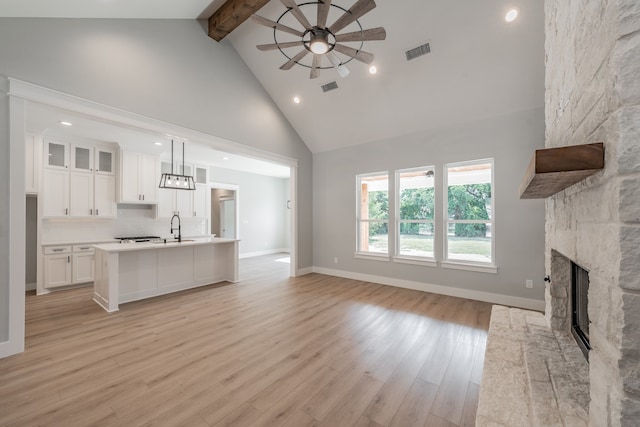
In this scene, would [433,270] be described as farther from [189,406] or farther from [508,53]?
[189,406]

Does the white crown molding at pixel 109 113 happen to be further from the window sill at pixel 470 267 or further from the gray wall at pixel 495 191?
the window sill at pixel 470 267

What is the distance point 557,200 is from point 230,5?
4.70 metres

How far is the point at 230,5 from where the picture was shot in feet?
12.3

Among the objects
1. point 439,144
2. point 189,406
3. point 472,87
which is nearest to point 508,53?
point 472,87

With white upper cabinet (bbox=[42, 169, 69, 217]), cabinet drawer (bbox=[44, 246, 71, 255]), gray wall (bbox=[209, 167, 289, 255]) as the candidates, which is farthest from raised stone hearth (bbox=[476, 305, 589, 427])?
gray wall (bbox=[209, 167, 289, 255])

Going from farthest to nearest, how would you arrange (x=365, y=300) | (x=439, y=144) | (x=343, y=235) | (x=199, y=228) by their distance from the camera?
(x=199, y=228)
(x=343, y=235)
(x=439, y=144)
(x=365, y=300)

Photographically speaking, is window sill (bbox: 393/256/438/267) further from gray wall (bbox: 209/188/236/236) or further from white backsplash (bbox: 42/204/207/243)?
gray wall (bbox: 209/188/236/236)

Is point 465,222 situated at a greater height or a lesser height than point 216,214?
lesser

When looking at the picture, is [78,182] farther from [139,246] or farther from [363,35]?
[363,35]

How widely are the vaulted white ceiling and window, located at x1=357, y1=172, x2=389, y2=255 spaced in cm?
91

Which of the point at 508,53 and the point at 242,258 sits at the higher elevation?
the point at 508,53

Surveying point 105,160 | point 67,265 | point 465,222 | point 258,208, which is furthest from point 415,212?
point 67,265

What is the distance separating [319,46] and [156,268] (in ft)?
13.7

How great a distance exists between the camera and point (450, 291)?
14.0 feet
